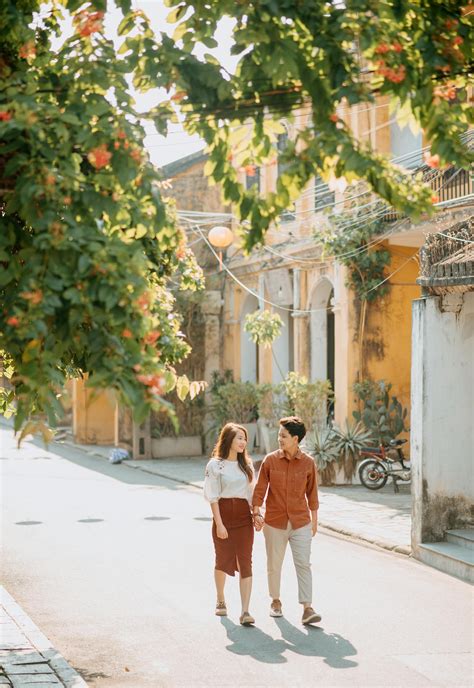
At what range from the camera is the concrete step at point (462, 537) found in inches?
474

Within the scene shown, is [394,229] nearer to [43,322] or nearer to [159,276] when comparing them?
[159,276]

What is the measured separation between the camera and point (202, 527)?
1556 centimetres

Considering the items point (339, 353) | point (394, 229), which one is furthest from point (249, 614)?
point (339, 353)

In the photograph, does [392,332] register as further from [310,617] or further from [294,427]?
[310,617]

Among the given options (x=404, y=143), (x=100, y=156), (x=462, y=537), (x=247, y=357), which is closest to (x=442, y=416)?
(x=462, y=537)

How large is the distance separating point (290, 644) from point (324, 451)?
36.8 ft

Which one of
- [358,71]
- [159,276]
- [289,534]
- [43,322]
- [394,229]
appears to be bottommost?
[289,534]

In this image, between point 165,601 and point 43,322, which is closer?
point 43,322

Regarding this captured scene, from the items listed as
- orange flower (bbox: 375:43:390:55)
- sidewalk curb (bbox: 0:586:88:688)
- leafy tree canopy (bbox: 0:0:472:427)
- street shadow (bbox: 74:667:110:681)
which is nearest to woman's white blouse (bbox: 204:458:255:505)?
sidewalk curb (bbox: 0:586:88:688)

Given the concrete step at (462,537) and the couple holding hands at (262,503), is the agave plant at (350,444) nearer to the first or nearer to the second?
the concrete step at (462,537)

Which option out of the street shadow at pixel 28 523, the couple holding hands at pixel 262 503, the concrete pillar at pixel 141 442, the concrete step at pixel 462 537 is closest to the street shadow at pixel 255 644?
the couple holding hands at pixel 262 503

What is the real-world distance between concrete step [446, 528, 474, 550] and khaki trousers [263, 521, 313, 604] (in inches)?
121

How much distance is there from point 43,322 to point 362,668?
4.57 metres

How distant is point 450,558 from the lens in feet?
38.4
